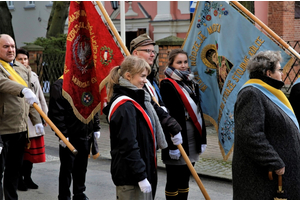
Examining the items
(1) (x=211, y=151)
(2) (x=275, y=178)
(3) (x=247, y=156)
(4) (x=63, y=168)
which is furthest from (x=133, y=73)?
(1) (x=211, y=151)

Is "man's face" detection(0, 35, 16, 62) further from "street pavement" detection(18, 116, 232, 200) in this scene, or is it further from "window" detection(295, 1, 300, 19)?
"window" detection(295, 1, 300, 19)

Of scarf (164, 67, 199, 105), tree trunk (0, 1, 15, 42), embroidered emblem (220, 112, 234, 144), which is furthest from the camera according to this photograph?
tree trunk (0, 1, 15, 42)

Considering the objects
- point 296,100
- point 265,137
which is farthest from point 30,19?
point 265,137

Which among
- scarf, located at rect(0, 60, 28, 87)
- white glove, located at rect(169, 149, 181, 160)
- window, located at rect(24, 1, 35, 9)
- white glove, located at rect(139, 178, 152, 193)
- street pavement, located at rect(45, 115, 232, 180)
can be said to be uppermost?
window, located at rect(24, 1, 35, 9)

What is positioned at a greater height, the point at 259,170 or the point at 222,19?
the point at 222,19

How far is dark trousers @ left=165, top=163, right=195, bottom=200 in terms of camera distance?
461cm

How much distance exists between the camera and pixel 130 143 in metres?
3.38

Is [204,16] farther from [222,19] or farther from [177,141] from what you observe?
[177,141]

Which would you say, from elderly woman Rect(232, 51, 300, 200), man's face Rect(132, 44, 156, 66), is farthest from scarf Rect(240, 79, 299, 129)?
man's face Rect(132, 44, 156, 66)

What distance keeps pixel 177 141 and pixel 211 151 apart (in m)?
4.65

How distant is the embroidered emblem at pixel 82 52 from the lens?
5.14 m

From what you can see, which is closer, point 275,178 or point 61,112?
point 275,178

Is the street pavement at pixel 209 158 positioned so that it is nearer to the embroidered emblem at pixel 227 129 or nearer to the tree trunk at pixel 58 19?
the embroidered emblem at pixel 227 129

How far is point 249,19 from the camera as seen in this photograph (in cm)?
514
